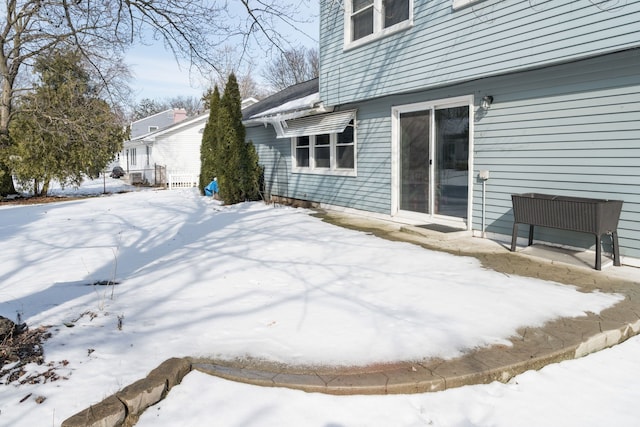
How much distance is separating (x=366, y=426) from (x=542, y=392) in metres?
1.13

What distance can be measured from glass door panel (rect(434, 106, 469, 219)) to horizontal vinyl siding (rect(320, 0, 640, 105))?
621 mm

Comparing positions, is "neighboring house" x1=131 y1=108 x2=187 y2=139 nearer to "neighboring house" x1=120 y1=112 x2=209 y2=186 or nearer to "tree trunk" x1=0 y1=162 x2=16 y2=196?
"neighboring house" x1=120 y1=112 x2=209 y2=186

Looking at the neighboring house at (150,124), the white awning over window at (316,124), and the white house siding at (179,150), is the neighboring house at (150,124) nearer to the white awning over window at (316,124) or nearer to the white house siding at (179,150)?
the white house siding at (179,150)

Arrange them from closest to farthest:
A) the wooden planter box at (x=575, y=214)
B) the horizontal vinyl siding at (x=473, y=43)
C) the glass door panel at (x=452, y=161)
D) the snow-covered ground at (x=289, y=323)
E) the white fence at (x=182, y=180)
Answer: the snow-covered ground at (x=289, y=323) < the wooden planter box at (x=575, y=214) < the horizontal vinyl siding at (x=473, y=43) < the glass door panel at (x=452, y=161) < the white fence at (x=182, y=180)

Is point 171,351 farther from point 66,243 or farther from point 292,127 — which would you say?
point 292,127

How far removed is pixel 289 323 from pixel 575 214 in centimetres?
348

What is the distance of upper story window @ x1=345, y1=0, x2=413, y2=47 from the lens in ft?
24.6

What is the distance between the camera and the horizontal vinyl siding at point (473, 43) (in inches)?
187

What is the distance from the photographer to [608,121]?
4.93 meters

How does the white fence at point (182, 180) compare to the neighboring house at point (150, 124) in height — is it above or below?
below

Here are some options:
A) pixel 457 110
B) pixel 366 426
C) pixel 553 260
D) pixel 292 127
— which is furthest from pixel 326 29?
pixel 366 426

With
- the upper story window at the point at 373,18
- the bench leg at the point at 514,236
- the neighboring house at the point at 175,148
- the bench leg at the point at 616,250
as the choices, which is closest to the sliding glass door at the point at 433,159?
the bench leg at the point at 514,236

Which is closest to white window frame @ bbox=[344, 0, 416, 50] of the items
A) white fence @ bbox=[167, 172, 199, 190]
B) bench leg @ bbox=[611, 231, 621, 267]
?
bench leg @ bbox=[611, 231, 621, 267]

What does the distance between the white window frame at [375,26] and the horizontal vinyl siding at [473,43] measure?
0.11 meters
